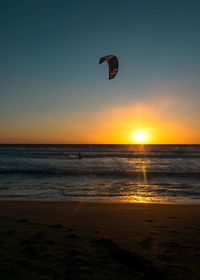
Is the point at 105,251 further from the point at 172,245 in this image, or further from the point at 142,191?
the point at 142,191

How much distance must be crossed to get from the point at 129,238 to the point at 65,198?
306 inches

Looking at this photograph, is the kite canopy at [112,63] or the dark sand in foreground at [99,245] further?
the kite canopy at [112,63]

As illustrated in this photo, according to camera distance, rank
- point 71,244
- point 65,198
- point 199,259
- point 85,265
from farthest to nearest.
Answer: point 65,198 < point 71,244 < point 199,259 < point 85,265

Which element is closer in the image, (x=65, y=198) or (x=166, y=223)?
(x=166, y=223)

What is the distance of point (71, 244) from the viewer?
20.0ft

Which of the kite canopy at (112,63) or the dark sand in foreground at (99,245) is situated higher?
the kite canopy at (112,63)

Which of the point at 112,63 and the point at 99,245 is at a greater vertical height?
the point at 112,63

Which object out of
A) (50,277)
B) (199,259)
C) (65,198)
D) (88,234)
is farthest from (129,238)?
(65,198)

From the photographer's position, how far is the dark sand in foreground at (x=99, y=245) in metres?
4.80

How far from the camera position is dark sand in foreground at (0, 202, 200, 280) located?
4805mm

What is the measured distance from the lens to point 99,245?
6109mm

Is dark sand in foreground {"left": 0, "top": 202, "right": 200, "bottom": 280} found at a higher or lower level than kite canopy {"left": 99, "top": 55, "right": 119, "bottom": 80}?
lower

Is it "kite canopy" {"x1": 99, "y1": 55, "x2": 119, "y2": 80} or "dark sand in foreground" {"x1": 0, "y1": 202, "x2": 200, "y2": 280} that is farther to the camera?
"kite canopy" {"x1": 99, "y1": 55, "x2": 119, "y2": 80}

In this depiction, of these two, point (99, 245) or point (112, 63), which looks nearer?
point (99, 245)
